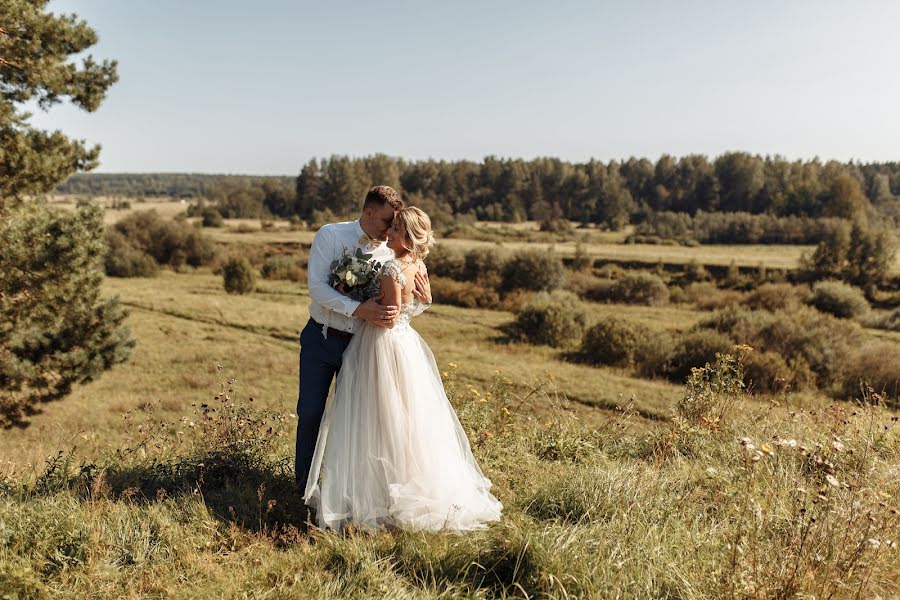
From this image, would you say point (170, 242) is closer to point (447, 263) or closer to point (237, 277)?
point (237, 277)

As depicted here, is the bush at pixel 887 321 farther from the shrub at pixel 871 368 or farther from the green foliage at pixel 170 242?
the green foliage at pixel 170 242

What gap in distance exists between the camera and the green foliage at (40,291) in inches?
411

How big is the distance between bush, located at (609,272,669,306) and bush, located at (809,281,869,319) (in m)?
9.03

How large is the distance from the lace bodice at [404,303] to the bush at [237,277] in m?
37.6

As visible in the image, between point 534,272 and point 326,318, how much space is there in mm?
40113

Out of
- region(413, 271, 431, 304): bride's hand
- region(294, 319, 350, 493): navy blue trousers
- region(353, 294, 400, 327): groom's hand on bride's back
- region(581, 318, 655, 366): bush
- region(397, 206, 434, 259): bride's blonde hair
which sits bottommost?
region(581, 318, 655, 366): bush

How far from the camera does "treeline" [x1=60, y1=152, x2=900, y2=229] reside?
80688mm

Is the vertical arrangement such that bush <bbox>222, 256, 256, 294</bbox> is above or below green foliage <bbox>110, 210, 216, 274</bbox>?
below

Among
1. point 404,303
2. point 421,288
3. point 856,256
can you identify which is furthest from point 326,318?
point 856,256

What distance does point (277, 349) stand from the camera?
2358cm

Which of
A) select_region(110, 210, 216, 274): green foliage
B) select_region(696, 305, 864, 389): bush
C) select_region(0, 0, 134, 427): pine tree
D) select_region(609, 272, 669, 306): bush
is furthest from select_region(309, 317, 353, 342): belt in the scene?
select_region(110, 210, 216, 274): green foliage

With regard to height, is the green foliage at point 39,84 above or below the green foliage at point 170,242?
above

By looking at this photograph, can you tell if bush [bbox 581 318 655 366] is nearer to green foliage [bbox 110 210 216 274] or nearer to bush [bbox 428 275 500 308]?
bush [bbox 428 275 500 308]

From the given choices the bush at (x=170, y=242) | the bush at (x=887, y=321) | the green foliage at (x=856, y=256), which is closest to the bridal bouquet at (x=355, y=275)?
the bush at (x=887, y=321)
